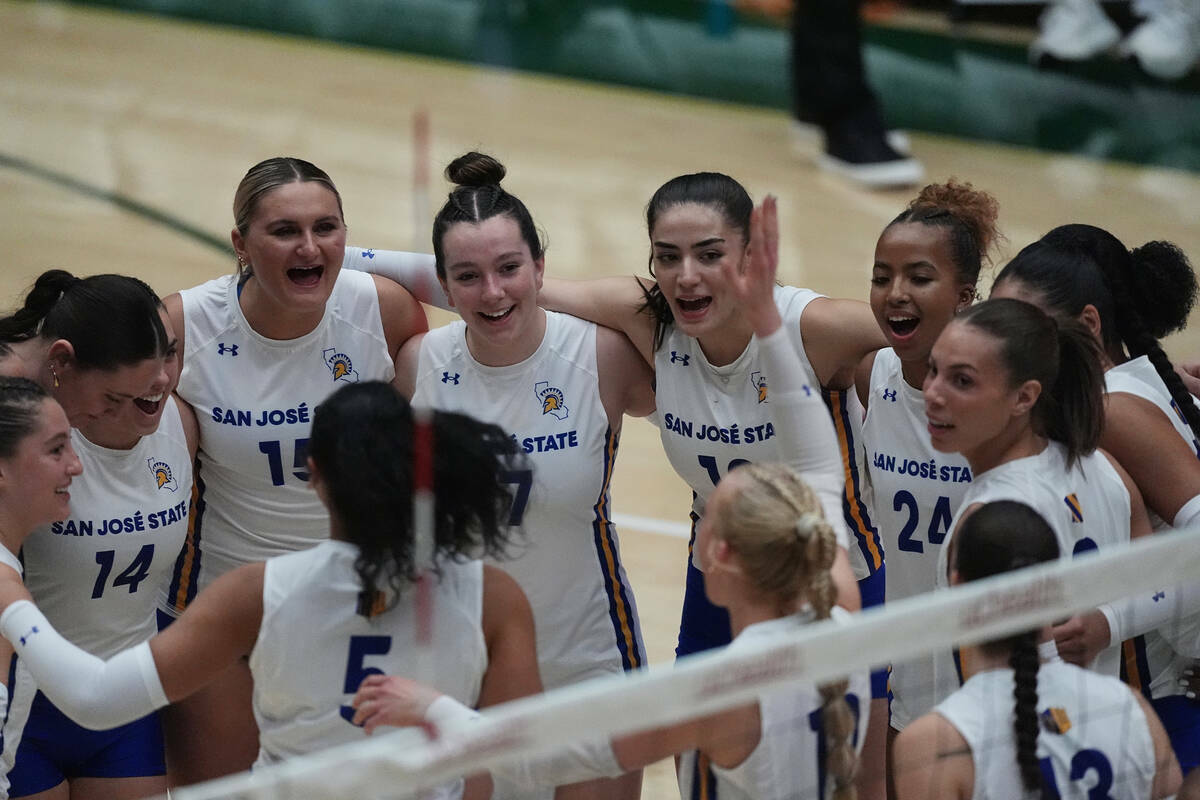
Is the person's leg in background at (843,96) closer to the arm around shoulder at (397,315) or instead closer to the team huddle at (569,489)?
the team huddle at (569,489)

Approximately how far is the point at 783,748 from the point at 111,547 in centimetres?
181

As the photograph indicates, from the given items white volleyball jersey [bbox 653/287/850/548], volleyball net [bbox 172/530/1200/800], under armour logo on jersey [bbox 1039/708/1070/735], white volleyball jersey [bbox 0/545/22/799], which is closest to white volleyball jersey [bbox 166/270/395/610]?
white volleyball jersey [bbox 0/545/22/799]

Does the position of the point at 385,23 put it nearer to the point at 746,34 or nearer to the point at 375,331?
the point at 746,34

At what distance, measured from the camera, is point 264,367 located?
13.9 ft

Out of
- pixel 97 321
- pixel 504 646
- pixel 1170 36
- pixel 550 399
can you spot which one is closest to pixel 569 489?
pixel 550 399

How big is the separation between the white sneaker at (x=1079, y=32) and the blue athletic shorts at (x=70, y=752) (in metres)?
9.95

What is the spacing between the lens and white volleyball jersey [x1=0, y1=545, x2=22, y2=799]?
351cm

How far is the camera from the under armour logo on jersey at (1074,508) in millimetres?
3293

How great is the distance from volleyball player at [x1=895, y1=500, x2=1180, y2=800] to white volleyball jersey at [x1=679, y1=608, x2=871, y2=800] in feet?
0.51

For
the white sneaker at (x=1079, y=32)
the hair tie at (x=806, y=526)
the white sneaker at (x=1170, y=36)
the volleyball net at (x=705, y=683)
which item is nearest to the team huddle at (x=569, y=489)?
the hair tie at (x=806, y=526)

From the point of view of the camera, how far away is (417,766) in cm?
238

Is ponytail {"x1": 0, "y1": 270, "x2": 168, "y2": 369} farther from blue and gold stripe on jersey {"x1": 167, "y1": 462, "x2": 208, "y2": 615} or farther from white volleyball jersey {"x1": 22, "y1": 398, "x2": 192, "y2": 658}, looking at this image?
blue and gold stripe on jersey {"x1": 167, "y1": 462, "x2": 208, "y2": 615}

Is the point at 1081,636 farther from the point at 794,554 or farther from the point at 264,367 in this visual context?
the point at 264,367

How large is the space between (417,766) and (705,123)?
10.2 metres
